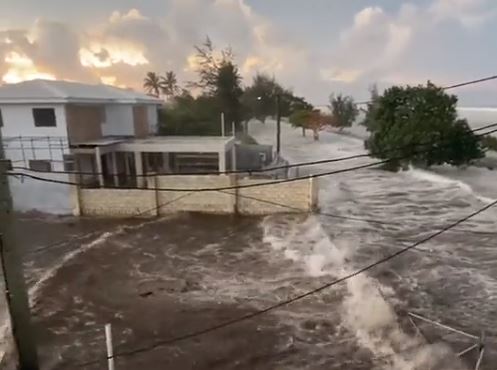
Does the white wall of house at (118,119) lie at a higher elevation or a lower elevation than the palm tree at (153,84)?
lower

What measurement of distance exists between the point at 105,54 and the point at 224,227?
39.8 ft

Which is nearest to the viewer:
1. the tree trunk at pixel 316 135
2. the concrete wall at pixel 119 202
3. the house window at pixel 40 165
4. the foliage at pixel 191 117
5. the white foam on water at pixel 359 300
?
the white foam on water at pixel 359 300

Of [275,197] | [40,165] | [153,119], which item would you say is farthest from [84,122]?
[275,197]

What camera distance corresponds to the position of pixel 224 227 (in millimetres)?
15312

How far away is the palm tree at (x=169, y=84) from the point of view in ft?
148

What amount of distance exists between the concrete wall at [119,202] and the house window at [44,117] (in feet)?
12.6

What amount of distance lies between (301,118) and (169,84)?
51.8 feet

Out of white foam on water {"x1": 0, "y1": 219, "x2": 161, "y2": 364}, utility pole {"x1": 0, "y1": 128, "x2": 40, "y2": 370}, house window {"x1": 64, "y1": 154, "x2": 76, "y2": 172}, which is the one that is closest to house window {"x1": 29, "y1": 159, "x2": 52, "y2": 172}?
house window {"x1": 64, "y1": 154, "x2": 76, "y2": 172}

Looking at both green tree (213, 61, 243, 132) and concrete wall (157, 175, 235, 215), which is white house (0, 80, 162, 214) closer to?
concrete wall (157, 175, 235, 215)

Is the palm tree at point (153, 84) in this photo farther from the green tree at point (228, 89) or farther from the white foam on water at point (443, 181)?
the white foam on water at point (443, 181)

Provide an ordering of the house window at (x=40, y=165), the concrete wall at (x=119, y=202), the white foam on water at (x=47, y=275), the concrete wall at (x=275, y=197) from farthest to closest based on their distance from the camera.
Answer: the house window at (x=40, y=165) → the concrete wall at (x=119, y=202) → the concrete wall at (x=275, y=197) → the white foam on water at (x=47, y=275)

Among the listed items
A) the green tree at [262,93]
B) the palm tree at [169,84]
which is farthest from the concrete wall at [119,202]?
the green tree at [262,93]

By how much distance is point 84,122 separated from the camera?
64.6ft

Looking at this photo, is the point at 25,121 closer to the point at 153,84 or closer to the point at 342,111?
the point at 153,84
